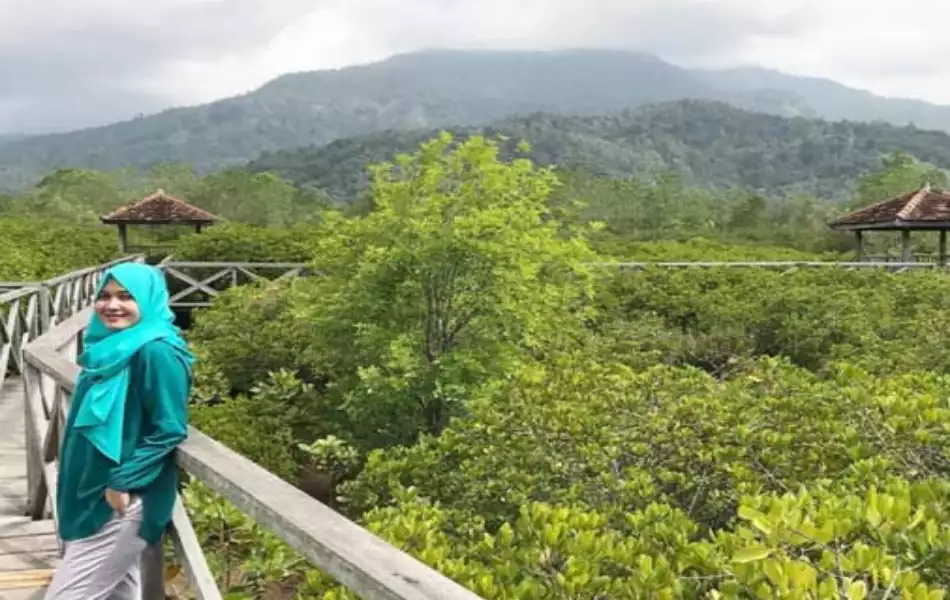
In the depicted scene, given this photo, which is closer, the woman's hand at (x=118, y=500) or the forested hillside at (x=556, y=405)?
the woman's hand at (x=118, y=500)

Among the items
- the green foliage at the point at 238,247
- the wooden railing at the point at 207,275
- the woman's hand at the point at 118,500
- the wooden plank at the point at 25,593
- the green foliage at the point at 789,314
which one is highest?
the woman's hand at the point at 118,500

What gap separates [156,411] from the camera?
2.63m

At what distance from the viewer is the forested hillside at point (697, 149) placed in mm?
115562

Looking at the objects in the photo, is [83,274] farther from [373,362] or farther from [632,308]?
[632,308]

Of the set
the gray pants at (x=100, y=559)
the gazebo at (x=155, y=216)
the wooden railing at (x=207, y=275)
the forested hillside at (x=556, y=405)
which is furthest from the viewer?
the gazebo at (x=155, y=216)

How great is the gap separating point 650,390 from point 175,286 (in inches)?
650

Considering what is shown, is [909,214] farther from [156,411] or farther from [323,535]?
[323,535]

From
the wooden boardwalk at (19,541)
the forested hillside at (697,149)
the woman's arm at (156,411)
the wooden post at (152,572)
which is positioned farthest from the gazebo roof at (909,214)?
the forested hillside at (697,149)

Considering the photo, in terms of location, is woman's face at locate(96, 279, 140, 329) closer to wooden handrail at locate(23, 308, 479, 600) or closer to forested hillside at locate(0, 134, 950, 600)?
wooden handrail at locate(23, 308, 479, 600)

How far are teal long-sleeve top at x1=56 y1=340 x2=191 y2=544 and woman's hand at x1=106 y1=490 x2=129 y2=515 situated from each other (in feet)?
0.05

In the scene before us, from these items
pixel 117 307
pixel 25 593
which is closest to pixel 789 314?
pixel 25 593

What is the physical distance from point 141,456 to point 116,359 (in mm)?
265

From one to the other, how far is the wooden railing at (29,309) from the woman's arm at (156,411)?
462 centimetres

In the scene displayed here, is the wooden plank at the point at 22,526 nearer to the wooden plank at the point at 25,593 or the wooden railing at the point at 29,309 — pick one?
the wooden plank at the point at 25,593
